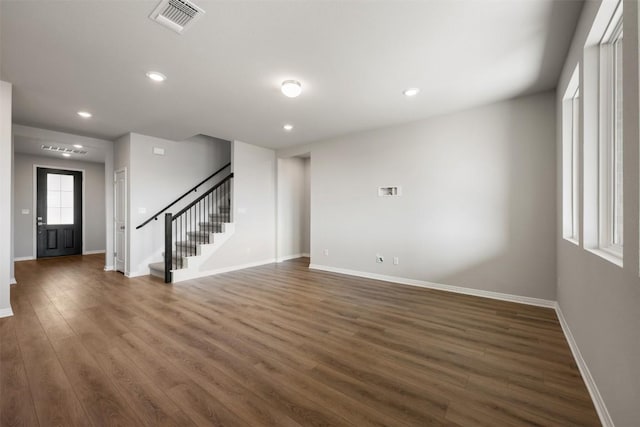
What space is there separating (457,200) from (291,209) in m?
4.18

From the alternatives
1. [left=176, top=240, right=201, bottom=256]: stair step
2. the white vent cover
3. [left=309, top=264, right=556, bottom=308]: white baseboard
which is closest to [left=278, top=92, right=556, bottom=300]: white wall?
[left=309, top=264, right=556, bottom=308]: white baseboard

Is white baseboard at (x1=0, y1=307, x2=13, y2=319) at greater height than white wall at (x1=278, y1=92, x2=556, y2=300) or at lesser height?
lesser

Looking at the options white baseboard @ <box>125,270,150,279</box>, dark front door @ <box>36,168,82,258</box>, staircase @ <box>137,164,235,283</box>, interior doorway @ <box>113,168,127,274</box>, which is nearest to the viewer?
staircase @ <box>137,164,235,283</box>

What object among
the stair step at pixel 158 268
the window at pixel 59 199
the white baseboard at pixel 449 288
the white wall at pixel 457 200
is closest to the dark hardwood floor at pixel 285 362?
the white baseboard at pixel 449 288

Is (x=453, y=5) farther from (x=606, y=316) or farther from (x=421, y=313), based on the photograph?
(x=421, y=313)

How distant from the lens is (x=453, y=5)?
6.63ft

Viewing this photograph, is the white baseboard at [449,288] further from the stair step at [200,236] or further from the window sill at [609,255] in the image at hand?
the stair step at [200,236]

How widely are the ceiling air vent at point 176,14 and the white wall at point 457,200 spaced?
3570mm

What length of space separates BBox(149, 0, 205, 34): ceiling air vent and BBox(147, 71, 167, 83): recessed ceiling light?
3.01ft

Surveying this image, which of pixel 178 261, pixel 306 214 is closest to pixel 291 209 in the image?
pixel 306 214

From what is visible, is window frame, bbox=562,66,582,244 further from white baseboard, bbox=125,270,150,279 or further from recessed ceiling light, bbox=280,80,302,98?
white baseboard, bbox=125,270,150,279

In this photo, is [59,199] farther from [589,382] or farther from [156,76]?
[589,382]

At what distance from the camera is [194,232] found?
628 centimetres

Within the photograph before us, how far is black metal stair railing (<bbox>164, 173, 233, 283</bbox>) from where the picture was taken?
5.57 m
